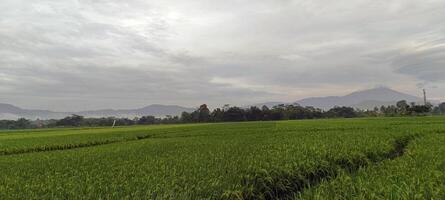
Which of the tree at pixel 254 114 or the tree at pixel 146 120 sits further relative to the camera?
the tree at pixel 146 120

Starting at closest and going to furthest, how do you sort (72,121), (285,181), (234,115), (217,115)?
(285,181)
(234,115)
(217,115)
(72,121)

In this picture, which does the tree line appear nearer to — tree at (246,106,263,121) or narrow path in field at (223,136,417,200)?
tree at (246,106,263,121)

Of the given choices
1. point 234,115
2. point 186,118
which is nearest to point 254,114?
point 234,115

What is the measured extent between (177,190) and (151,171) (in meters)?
2.97

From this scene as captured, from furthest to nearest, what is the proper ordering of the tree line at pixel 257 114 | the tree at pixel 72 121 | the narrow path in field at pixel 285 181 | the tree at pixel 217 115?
the tree at pixel 72 121 < the tree at pixel 217 115 < the tree line at pixel 257 114 < the narrow path in field at pixel 285 181

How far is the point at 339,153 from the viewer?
1345 cm

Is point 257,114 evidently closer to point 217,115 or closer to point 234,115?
point 234,115

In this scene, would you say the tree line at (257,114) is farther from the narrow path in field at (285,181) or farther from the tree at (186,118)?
the narrow path in field at (285,181)

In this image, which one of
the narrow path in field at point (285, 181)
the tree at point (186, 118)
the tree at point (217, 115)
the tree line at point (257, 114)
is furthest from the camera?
the tree at point (186, 118)

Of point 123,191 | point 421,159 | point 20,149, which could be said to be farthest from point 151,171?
point 20,149

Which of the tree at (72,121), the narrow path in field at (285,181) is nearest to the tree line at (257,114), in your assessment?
the tree at (72,121)

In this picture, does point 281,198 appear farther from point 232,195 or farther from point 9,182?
A: point 9,182

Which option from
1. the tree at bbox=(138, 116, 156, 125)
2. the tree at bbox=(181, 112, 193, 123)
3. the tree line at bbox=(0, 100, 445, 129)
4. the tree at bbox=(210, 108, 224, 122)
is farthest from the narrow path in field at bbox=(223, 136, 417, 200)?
the tree at bbox=(138, 116, 156, 125)

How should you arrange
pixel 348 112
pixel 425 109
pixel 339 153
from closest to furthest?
pixel 339 153
pixel 425 109
pixel 348 112
